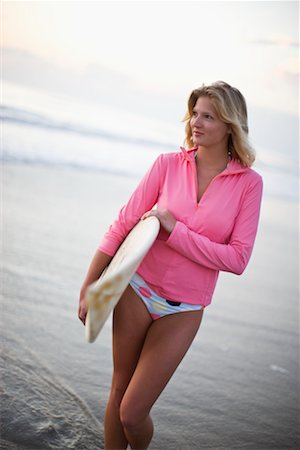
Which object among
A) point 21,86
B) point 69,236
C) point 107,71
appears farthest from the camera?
point 107,71

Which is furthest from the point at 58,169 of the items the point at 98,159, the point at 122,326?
the point at 122,326

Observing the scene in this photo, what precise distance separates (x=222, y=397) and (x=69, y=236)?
116 inches

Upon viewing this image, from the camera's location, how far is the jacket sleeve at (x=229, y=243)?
2.65m

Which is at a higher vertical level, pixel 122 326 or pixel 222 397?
pixel 122 326

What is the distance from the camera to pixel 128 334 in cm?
275

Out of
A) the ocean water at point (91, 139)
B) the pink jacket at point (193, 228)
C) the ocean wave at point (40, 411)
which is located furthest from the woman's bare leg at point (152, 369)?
the ocean water at point (91, 139)

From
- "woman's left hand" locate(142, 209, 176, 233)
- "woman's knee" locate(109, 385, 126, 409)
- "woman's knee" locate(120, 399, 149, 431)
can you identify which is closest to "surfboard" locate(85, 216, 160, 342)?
"woman's left hand" locate(142, 209, 176, 233)

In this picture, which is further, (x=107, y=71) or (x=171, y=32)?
(x=107, y=71)

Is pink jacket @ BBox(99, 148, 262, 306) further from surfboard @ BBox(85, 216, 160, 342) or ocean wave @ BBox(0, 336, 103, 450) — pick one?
ocean wave @ BBox(0, 336, 103, 450)

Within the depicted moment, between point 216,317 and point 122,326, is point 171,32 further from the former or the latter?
point 122,326

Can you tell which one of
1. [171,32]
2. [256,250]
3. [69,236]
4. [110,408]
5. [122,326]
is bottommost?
[256,250]

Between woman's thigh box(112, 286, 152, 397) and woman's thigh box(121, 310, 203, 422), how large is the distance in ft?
0.15

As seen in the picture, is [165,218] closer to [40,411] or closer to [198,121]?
[198,121]

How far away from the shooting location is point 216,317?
5.20 m
